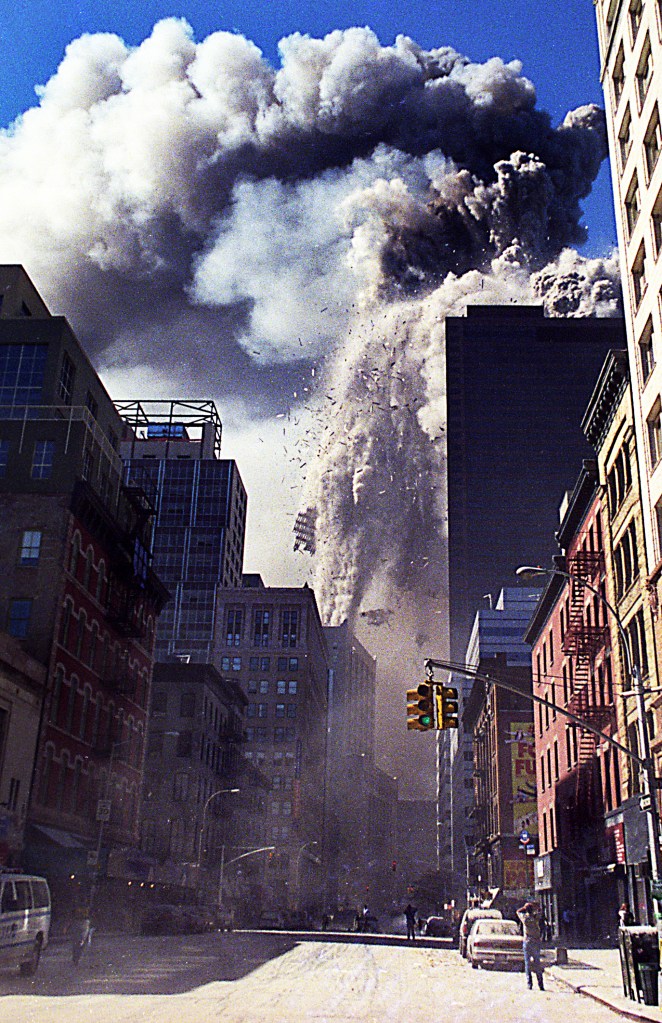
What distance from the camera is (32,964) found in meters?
24.8

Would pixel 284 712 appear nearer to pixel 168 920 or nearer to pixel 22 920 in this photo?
pixel 168 920

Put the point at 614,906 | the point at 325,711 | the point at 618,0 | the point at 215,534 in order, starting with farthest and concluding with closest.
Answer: the point at 325,711 → the point at 215,534 → the point at 614,906 → the point at 618,0

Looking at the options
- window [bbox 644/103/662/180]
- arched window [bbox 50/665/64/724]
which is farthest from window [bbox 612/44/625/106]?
arched window [bbox 50/665/64/724]

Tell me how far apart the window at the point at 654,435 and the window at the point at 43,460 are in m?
33.4

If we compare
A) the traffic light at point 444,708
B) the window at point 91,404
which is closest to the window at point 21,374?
the window at point 91,404

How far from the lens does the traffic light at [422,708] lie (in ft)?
80.4

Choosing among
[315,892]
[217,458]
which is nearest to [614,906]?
[315,892]

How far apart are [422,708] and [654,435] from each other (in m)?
20.6

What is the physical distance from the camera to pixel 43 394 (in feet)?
203

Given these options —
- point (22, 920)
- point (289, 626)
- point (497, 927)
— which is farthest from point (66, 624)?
point (289, 626)

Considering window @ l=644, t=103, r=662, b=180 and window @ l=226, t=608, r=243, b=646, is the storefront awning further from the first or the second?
window @ l=226, t=608, r=243, b=646

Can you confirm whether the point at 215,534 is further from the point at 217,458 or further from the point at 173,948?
the point at 173,948

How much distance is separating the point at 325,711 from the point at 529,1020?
183m

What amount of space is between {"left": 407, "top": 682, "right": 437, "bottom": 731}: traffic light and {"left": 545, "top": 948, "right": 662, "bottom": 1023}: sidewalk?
7134 mm
